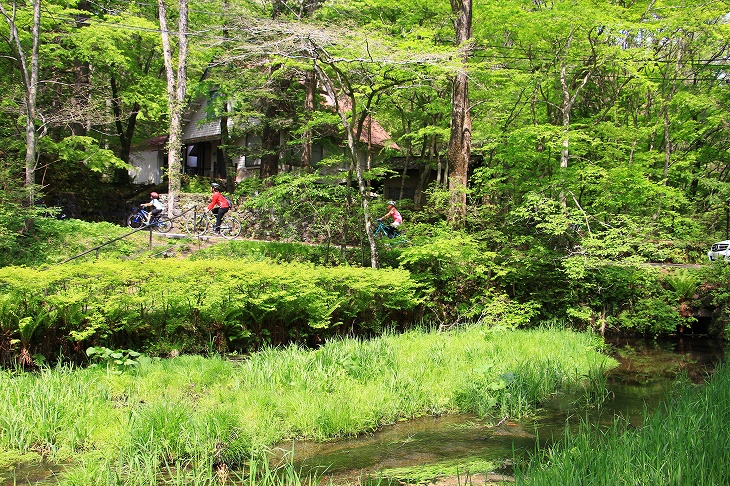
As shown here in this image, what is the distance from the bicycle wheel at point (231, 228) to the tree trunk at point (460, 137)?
777 cm

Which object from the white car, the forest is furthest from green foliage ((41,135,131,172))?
the white car

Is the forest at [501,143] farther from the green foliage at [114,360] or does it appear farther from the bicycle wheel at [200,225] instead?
the green foliage at [114,360]

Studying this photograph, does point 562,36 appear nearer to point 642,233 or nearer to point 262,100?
point 642,233

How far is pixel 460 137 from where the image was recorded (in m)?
13.3

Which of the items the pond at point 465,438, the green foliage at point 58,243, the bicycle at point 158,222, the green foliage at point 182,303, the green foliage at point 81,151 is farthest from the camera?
the green foliage at point 81,151

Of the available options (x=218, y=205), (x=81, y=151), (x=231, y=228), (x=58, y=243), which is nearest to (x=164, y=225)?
(x=231, y=228)

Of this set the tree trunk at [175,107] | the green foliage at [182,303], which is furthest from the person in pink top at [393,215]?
the tree trunk at [175,107]

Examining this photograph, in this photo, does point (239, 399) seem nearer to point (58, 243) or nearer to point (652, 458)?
point (652, 458)

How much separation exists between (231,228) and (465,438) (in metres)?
13.6

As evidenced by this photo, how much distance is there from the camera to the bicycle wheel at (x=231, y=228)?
57.9 ft

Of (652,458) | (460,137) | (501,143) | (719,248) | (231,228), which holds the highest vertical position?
(460,137)

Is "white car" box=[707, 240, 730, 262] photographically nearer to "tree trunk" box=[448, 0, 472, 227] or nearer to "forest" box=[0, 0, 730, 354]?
"forest" box=[0, 0, 730, 354]

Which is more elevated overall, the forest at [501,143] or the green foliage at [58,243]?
the forest at [501,143]

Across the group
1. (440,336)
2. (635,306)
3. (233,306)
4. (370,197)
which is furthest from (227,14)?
(635,306)
